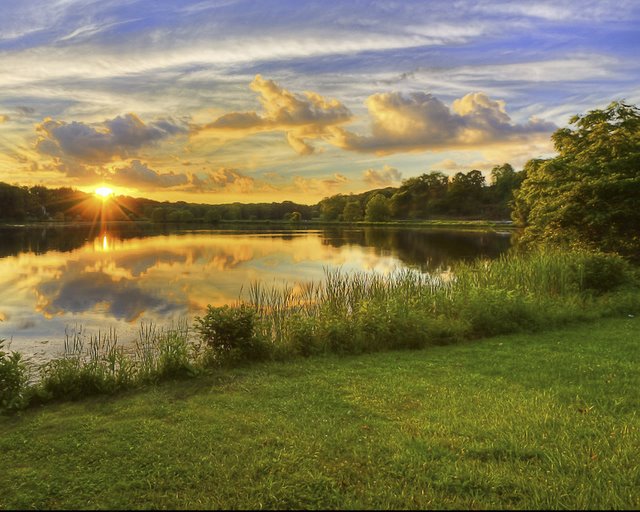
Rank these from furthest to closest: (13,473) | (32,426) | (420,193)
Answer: (420,193), (32,426), (13,473)

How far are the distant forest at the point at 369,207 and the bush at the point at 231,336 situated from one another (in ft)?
366

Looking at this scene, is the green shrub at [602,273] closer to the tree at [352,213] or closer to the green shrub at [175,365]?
the green shrub at [175,365]

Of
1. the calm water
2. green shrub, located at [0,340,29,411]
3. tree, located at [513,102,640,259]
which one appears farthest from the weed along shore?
tree, located at [513,102,640,259]

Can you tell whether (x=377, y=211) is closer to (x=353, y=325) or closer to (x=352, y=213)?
(x=352, y=213)

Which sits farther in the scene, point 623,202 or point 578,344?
point 623,202

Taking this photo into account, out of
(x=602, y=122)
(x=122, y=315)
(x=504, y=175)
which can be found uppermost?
(x=504, y=175)

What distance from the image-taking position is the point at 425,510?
3840mm

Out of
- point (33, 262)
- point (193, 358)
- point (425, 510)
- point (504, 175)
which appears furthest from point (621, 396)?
point (504, 175)

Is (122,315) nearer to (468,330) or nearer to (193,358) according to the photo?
(193,358)

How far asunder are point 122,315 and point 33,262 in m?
18.9

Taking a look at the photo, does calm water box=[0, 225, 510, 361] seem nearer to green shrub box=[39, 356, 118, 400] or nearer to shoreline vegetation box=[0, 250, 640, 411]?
shoreline vegetation box=[0, 250, 640, 411]

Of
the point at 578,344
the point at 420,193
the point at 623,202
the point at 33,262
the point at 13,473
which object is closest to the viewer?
the point at 13,473

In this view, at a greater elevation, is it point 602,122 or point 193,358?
point 602,122

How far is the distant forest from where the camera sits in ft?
391
